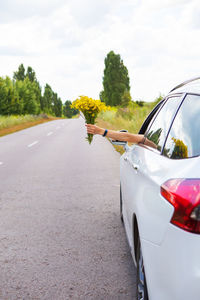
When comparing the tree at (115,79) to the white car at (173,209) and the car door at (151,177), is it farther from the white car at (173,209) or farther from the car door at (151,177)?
the white car at (173,209)

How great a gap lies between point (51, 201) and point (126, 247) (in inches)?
101

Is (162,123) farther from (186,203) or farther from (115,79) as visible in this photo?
(115,79)

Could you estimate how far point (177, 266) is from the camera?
1.87 m

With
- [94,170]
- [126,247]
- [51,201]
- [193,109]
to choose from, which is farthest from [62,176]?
[193,109]

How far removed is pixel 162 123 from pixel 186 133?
0.88m

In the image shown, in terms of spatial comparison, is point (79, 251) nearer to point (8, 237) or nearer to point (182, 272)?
point (8, 237)

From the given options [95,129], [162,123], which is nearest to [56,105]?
[95,129]

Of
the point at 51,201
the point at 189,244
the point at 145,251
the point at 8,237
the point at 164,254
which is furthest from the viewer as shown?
the point at 51,201

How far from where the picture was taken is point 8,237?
4691 mm

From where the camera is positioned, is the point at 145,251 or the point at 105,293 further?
the point at 105,293

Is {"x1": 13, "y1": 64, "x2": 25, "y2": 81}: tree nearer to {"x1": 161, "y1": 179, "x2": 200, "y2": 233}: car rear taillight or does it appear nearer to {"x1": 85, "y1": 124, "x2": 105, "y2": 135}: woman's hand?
{"x1": 85, "y1": 124, "x2": 105, "y2": 135}: woman's hand

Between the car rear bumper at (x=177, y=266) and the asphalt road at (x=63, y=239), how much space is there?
1.23 m

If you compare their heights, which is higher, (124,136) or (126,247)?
(124,136)

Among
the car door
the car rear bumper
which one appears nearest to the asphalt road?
the car door
